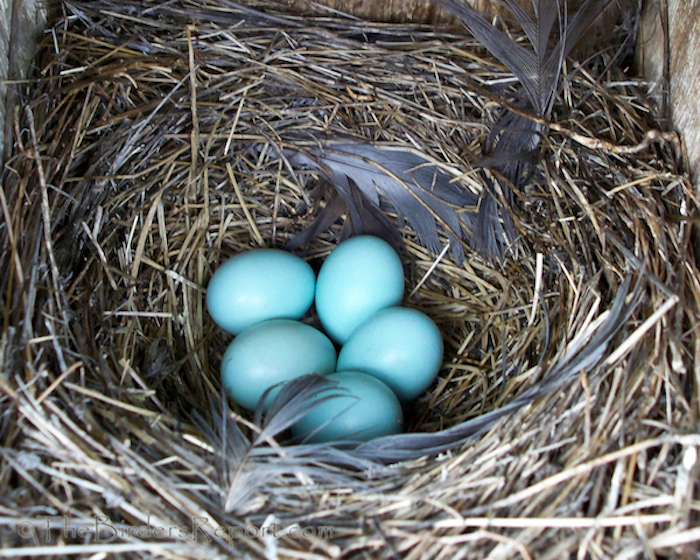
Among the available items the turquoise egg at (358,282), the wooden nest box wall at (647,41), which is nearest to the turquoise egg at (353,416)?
the turquoise egg at (358,282)

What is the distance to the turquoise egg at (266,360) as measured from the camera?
1119mm

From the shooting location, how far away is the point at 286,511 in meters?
0.83

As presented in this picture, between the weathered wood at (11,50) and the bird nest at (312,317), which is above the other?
the weathered wood at (11,50)

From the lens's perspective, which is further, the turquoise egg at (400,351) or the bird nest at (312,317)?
the turquoise egg at (400,351)

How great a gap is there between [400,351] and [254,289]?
318 mm

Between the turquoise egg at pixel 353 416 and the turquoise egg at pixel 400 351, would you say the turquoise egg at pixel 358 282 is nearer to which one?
the turquoise egg at pixel 400 351

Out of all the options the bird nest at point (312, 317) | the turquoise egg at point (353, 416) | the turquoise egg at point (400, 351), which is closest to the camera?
the bird nest at point (312, 317)

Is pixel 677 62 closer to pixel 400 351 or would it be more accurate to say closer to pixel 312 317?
pixel 400 351

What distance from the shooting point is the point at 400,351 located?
1148 mm

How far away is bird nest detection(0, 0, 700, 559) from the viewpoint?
0.78 m

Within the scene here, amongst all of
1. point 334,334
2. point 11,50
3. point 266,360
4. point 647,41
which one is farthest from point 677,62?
point 11,50

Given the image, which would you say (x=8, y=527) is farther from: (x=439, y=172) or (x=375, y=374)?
(x=439, y=172)

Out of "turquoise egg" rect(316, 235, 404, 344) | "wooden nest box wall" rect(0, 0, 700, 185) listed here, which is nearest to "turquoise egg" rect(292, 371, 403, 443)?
"turquoise egg" rect(316, 235, 404, 344)

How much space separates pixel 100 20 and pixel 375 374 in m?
0.95
